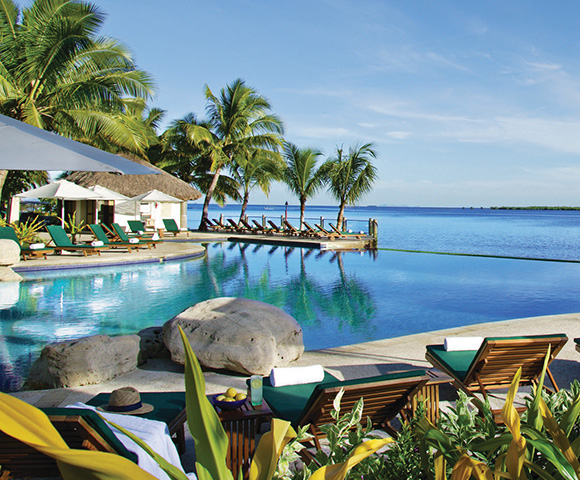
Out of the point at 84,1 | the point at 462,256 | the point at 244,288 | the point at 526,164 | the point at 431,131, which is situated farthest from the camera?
the point at 526,164

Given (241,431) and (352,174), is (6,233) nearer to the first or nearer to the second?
(241,431)

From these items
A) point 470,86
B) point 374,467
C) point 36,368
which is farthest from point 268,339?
point 470,86

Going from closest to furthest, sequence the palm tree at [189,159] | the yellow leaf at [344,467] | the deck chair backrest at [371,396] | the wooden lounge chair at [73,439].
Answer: the yellow leaf at [344,467], the wooden lounge chair at [73,439], the deck chair backrest at [371,396], the palm tree at [189,159]

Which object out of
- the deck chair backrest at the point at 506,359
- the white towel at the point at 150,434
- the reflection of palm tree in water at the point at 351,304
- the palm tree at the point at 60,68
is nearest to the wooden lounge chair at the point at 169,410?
the white towel at the point at 150,434

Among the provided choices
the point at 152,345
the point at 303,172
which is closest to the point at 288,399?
the point at 152,345

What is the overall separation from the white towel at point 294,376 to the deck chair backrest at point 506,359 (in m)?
1.09

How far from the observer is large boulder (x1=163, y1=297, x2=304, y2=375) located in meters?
4.40

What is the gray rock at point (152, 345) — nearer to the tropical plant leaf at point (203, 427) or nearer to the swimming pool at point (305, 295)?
the swimming pool at point (305, 295)

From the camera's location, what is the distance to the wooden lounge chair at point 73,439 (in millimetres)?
1706

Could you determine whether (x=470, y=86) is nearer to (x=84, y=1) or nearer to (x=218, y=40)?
(x=218, y=40)

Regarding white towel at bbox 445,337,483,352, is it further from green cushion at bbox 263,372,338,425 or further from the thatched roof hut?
the thatched roof hut

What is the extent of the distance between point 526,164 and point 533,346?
41.6m

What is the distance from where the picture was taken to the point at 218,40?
44.1ft

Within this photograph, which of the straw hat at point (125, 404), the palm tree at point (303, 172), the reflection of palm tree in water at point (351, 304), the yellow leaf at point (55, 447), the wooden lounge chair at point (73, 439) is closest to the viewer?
the yellow leaf at point (55, 447)
